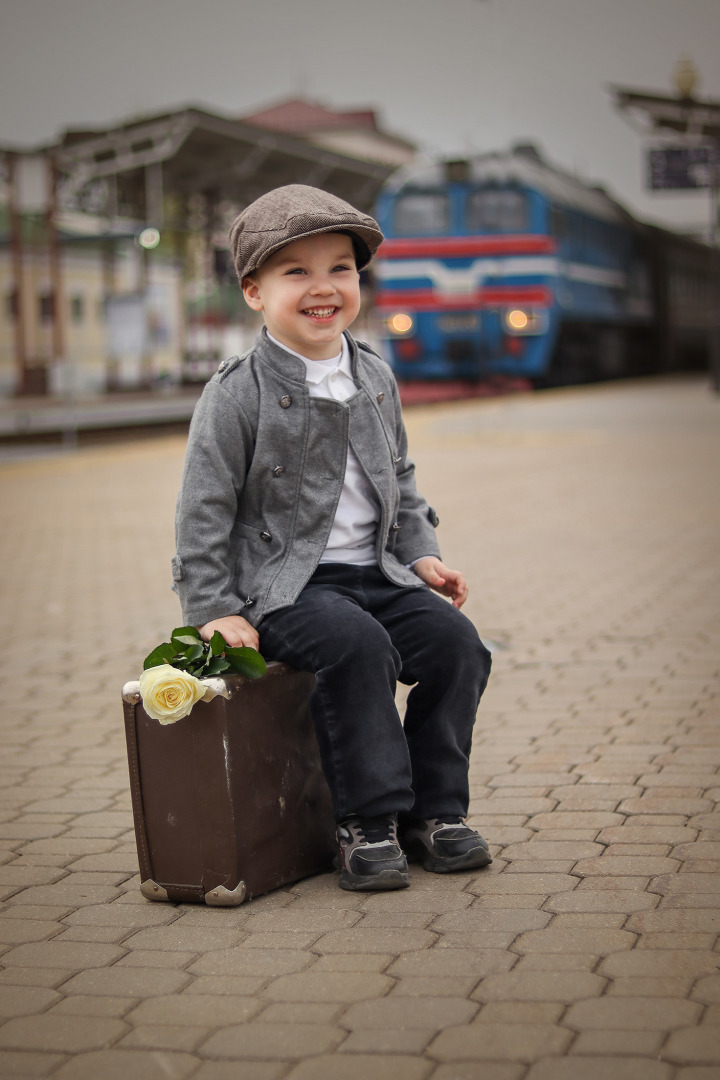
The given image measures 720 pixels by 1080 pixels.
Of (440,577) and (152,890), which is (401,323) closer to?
(440,577)

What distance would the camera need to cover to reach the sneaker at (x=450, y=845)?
10.8 ft

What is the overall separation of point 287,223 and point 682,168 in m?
20.8

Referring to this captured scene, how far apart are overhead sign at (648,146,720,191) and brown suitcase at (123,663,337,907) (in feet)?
68.9

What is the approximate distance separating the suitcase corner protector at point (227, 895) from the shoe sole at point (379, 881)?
256 mm

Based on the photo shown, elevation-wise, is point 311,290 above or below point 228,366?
above

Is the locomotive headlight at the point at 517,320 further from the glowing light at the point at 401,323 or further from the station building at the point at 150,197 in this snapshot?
the station building at the point at 150,197

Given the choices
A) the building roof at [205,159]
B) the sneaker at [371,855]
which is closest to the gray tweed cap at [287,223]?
the sneaker at [371,855]

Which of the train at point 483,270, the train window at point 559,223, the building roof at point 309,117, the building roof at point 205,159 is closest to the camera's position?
the building roof at point 205,159

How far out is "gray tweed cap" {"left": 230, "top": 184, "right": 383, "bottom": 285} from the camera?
3.26 metres

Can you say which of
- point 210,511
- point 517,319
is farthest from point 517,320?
point 210,511

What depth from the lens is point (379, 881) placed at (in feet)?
10.4

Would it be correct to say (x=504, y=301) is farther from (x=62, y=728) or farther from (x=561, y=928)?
(x=561, y=928)

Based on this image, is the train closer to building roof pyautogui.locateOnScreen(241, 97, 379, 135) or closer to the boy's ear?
the boy's ear

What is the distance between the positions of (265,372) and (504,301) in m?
20.3
